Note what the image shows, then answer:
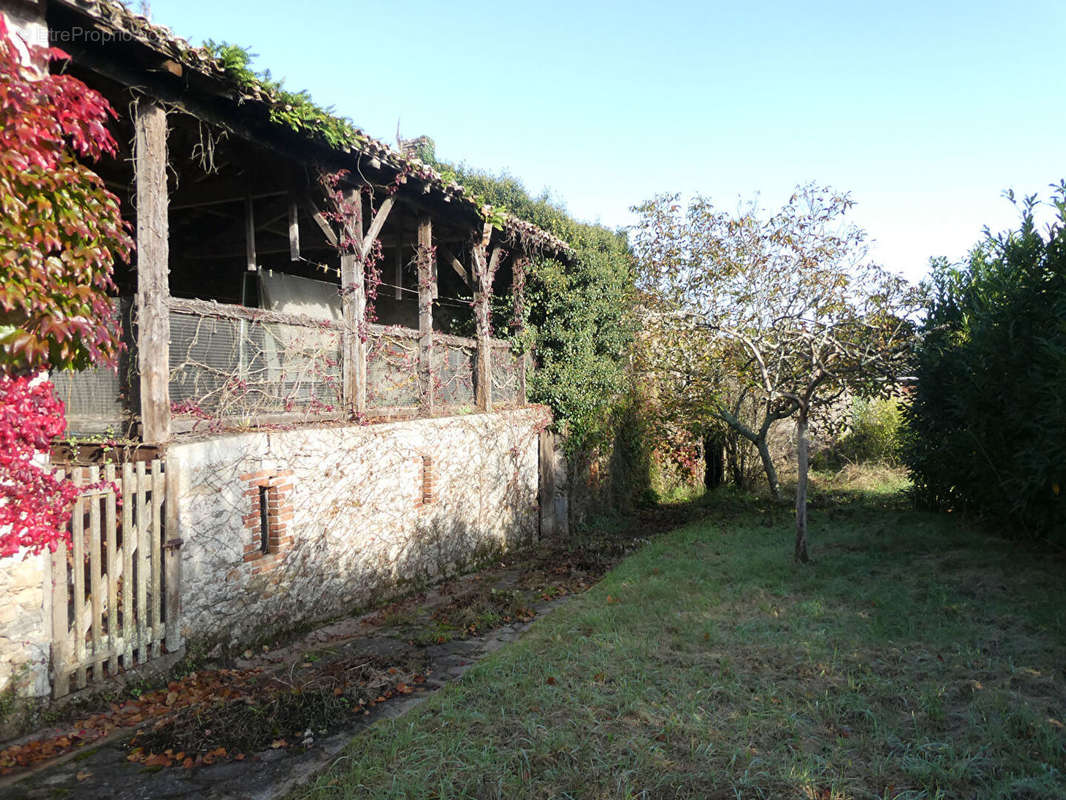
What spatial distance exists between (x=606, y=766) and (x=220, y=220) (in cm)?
969

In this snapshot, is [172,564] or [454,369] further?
[454,369]

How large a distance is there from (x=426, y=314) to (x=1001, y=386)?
7.50 m

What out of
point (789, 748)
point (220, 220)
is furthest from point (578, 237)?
point (789, 748)

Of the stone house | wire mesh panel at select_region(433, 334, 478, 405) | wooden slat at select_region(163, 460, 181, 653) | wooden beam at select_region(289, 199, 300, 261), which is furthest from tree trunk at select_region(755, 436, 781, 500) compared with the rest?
wooden slat at select_region(163, 460, 181, 653)

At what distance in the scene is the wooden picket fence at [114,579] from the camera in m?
4.64

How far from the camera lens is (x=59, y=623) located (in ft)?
15.1

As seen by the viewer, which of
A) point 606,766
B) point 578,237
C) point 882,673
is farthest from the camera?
point 578,237

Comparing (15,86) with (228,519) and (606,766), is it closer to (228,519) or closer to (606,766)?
(228,519)

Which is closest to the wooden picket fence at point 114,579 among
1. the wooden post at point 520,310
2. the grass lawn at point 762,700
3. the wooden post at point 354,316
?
the grass lawn at point 762,700

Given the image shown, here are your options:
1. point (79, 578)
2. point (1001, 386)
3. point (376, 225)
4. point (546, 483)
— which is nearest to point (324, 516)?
point (79, 578)

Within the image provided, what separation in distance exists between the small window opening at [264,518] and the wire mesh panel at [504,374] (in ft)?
16.1

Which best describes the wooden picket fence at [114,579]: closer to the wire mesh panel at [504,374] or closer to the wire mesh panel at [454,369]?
the wire mesh panel at [454,369]

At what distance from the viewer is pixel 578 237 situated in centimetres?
1248

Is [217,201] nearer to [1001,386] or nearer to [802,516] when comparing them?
[802,516]
